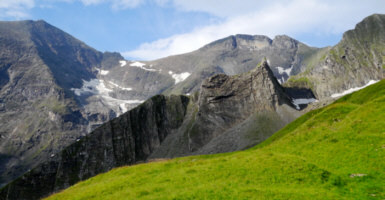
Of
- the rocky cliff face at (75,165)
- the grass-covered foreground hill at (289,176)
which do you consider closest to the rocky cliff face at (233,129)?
the rocky cliff face at (75,165)

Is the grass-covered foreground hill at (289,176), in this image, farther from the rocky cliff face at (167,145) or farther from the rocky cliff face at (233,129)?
the rocky cliff face at (167,145)

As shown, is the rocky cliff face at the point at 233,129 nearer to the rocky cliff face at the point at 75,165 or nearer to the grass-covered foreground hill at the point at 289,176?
the rocky cliff face at the point at 75,165

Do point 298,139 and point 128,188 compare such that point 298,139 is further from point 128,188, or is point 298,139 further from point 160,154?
point 160,154

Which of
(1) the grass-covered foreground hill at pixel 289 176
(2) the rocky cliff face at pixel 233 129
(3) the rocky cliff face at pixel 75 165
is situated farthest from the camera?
(3) the rocky cliff face at pixel 75 165

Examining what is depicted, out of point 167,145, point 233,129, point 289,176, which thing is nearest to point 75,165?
point 167,145

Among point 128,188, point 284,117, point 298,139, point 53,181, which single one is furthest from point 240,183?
point 53,181

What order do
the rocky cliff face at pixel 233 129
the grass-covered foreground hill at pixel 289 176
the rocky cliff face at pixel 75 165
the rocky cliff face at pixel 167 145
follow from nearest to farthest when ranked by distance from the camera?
the grass-covered foreground hill at pixel 289 176 < the rocky cliff face at pixel 233 129 < the rocky cliff face at pixel 167 145 < the rocky cliff face at pixel 75 165

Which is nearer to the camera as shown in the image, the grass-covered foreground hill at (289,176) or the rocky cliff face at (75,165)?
the grass-covered foreground hill at (289,176)

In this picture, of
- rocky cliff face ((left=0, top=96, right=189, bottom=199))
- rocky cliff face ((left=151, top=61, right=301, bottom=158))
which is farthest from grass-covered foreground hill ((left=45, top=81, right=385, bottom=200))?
rocky cliff face ((left=0, top=96, right=189, bottom=199))

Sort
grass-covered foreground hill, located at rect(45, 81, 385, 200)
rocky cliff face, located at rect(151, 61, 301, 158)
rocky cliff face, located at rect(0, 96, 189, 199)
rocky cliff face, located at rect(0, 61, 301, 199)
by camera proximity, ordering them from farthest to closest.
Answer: rocky cliff face, located at rect(0, 96, 189, 199) < rocky cliff face, located at rect(0, 61, 301, 199) < rocky cliff face, located at rect(151, 61, 301, 158) < grass-covered foreground hill, located at rect(45, 81, 385, 200)

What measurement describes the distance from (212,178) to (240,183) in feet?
11.6

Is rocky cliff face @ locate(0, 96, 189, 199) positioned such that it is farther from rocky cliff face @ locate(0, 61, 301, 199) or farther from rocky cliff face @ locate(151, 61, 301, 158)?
rocky cliff face @ locate(151, 61, 301, 158)

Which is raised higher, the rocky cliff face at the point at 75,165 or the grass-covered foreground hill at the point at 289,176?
the grass-covered foreground hill at the point at 289,176

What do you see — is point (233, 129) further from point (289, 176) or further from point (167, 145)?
point (289, 176)
